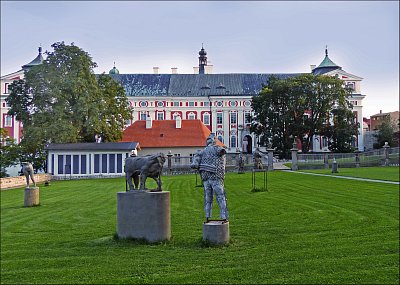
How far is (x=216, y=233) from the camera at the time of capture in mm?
9008

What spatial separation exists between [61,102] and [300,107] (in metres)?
26.6

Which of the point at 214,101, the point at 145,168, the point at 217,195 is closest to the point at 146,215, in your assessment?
the point at 145,168

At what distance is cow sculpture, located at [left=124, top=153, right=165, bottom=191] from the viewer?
1000 cm

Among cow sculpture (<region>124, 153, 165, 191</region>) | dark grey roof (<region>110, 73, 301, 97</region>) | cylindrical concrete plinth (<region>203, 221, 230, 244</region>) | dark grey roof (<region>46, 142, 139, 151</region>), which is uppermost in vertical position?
dark grey roof (<region>110, 73, 301, 97</region>)

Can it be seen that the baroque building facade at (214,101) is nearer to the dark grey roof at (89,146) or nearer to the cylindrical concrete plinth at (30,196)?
the dark grey roof at (89,146)

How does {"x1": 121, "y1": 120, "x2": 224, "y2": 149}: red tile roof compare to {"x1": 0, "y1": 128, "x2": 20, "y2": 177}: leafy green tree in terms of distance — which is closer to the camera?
{"x1": 0, "y1": 128, "x2": 20, "y2": 177}: leafy green tree

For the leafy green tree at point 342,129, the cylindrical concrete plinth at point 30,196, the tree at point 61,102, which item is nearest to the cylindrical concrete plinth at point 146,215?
the cylindrical concrete plinth at point 30,196

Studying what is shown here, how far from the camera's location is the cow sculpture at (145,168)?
10000 millimetres

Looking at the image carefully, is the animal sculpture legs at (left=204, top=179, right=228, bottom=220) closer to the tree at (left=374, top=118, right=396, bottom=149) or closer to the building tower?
the tree at (left=374, top=118, right=396, bottom=149)

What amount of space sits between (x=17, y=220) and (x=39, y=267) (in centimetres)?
594

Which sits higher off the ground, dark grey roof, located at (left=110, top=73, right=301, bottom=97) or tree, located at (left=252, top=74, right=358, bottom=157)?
dark grey roof, located at (left=110, top=73, right=301, bottom=97)

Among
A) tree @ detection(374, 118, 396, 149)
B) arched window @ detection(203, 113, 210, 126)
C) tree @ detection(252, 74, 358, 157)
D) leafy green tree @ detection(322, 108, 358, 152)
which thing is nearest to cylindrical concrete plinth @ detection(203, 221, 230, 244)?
tree @ detection(252, 74, 358, 157)

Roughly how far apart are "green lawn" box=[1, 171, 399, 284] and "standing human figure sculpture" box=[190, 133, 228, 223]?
0.76 metres

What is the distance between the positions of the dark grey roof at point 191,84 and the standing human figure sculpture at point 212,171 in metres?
71.1
